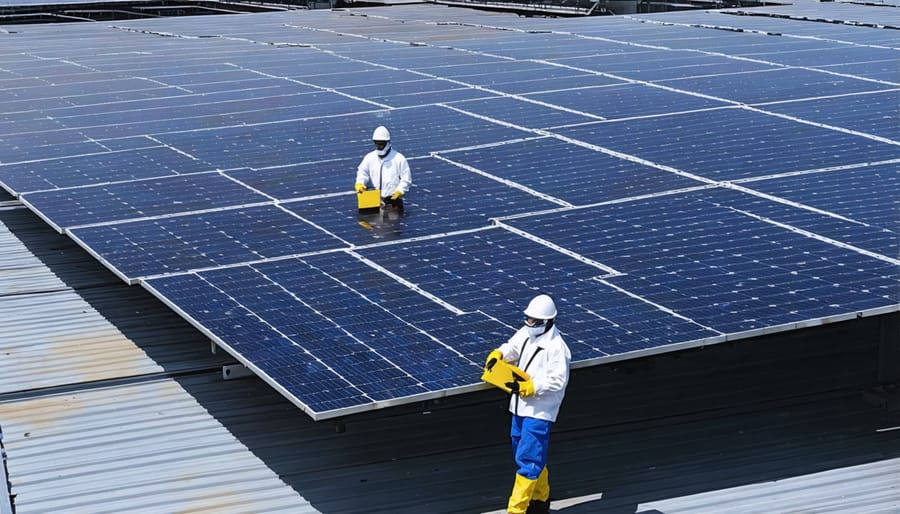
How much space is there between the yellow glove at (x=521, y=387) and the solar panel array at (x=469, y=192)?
1.52 feet

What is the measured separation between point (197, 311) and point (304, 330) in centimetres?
153

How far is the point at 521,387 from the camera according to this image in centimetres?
1390

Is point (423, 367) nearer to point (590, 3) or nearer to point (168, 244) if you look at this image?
point (168, 244)

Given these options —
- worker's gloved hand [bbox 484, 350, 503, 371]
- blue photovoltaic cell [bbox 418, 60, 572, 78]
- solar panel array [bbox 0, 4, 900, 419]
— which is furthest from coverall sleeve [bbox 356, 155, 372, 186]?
blue photovoltaic cell [bbox 418, 60, 572, 78]

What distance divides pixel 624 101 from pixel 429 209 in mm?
8864

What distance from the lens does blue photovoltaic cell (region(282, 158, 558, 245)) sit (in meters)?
19.3

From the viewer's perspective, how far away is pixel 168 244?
1905 centimetres

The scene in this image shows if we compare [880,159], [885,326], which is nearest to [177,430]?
[885,326]

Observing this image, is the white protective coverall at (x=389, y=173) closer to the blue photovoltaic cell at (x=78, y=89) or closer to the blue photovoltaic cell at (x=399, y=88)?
the blue photovoltaic cell at (x=399, y=88)

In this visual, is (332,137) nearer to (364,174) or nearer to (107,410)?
(364,174)

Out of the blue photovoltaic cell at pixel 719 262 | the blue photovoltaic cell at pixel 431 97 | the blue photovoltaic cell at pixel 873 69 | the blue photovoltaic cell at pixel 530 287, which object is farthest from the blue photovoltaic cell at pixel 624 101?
the blue photovoltaic cell at pixel 530 287

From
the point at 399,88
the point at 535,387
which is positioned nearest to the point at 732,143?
the point at 399,88

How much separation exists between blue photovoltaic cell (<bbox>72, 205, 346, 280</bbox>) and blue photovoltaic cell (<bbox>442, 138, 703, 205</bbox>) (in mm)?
3989

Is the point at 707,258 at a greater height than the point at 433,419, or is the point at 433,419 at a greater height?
the point at 707,258
